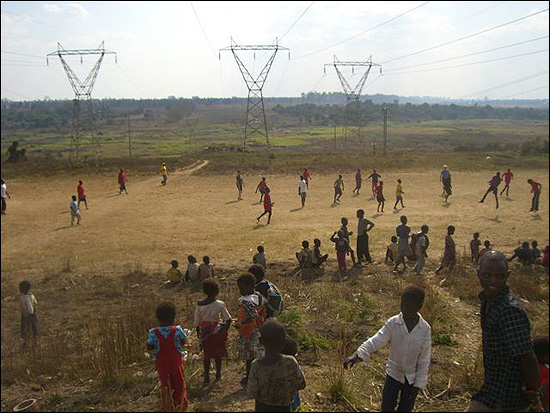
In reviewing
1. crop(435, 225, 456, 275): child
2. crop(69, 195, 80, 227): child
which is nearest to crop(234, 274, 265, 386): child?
crop(435, 225, 456, 275): child

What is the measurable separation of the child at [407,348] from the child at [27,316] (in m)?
5.50

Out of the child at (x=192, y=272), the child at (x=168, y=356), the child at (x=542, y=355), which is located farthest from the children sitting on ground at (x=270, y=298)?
the child at (x=192, y=272)

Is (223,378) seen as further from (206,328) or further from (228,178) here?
(228,178)

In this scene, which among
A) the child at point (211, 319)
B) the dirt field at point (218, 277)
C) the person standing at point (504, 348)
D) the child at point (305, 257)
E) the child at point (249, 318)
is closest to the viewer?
the person standing at point (504, 348)

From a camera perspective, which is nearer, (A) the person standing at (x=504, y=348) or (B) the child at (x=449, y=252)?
(A) the person standing at (x=504, y=348)

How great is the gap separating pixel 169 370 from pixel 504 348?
112 inches

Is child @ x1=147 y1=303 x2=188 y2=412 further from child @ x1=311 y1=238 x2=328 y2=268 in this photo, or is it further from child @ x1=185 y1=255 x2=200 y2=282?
child @ x1=311 y1=238 x2=328 y2=268

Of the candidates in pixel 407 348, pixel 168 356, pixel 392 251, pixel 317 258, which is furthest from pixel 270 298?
pixel 392 251

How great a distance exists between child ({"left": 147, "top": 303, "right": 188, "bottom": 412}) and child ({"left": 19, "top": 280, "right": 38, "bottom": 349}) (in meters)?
3.67

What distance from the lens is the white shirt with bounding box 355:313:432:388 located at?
347cm

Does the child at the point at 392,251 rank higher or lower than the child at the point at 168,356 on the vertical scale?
lower

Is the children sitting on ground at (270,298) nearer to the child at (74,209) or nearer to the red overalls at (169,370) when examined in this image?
the red overalls at (169,370)

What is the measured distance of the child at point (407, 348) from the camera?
137 inches

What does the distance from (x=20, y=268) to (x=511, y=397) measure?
10.8 metres
